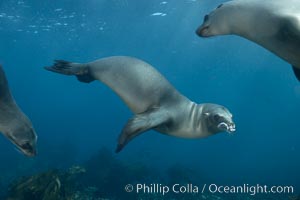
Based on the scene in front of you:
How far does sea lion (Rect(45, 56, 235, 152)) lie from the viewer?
4.00m

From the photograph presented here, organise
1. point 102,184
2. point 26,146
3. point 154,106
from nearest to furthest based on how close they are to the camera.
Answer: point 26,146 < point 154,106 < point 102,184

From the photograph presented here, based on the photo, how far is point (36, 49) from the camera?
115 ft

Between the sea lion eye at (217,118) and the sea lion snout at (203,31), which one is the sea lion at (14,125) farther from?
the sea lion snout at (203,31)

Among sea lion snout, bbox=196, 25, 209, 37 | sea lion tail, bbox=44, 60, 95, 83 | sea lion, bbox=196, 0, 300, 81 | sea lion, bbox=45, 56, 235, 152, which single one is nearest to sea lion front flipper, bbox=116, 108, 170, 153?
sea lion, bbox=45, 56, 235, 152

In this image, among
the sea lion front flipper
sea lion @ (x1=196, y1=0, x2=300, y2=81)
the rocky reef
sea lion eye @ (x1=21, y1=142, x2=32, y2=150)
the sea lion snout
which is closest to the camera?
sea lion @ (x1=196, y1=0, x2=300, y2=81)

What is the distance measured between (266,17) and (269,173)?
26.4m

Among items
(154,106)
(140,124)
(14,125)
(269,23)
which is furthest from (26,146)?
(269,23)

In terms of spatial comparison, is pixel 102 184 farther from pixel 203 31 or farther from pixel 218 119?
pixel 203 31

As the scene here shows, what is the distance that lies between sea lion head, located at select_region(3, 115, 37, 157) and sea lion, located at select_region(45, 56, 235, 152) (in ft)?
3.27

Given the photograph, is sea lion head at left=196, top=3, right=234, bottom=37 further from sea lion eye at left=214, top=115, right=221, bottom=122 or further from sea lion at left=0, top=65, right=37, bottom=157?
sea lion at left=0, top=65, right=37, bottom=157

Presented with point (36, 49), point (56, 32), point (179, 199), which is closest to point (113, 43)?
point (56, 32)

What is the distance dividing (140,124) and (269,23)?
1821 millimetres

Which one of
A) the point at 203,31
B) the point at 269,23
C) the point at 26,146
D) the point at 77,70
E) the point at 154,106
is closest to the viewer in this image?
the point at 269,23

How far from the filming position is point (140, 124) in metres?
4.02
